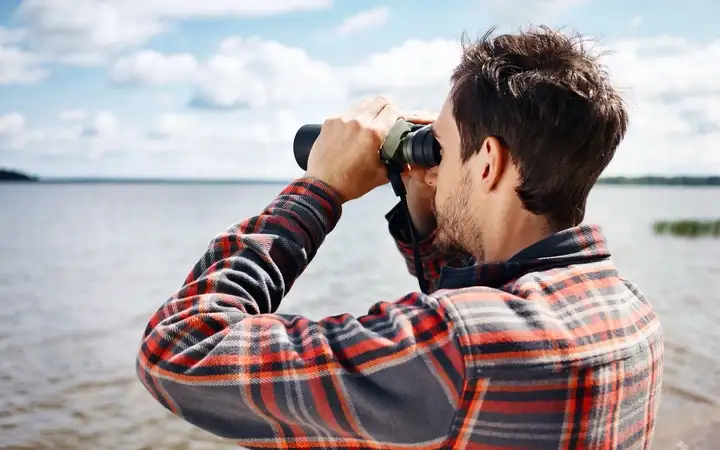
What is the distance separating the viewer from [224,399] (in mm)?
1061

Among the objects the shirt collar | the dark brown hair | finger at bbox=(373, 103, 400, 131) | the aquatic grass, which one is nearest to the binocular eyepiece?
finger at bbox=(373, 103, 400, 131)

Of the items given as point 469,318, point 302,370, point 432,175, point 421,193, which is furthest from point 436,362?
point 421,193

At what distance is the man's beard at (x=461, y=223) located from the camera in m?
1.29

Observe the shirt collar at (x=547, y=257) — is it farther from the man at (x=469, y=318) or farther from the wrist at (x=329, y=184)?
the wrist at (x=329, y=184)

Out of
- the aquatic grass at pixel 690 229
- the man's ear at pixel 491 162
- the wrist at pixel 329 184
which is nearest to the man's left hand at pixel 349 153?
the wrist at pixel 329 184

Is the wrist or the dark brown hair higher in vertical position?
the dark brown hair

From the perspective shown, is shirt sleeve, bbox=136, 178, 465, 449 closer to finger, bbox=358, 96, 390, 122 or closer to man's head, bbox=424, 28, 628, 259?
man's head, bbox=424, 28, 628, 259

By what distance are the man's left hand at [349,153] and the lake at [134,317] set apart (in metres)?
0.40

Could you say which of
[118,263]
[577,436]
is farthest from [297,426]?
[118,263]

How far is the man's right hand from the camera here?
1530 mm

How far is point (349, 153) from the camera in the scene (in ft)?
4.47

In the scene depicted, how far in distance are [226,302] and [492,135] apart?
19.5 inches

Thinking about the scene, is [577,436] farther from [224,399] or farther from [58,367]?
[58,367]

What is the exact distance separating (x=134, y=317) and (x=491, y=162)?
6.94m
